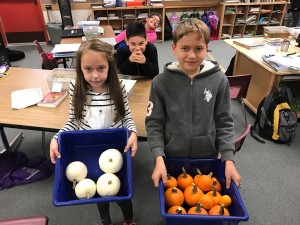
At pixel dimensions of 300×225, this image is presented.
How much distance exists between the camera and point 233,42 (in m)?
3.02

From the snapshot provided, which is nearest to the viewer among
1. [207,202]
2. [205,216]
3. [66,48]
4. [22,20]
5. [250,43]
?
[205,216]

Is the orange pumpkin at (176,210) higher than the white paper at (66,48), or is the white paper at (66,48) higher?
the white paper at (66,48)

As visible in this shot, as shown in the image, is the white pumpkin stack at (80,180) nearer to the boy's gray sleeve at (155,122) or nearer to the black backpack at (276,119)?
the boy's gray sleeve at (155,122)

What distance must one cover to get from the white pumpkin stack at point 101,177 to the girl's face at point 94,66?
1.15 feet

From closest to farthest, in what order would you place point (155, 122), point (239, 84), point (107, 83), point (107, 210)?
point (155, 122)
point (107, 83)
point (107, 210)
point (239, 84)

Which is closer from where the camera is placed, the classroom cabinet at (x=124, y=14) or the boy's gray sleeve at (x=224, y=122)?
the boy's gray sleeve at (x=224, y=122)

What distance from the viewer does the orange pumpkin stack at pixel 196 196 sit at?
0.89m

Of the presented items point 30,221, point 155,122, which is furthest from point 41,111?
point 155,122

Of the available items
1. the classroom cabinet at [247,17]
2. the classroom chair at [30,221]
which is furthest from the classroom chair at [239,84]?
the classroom cabinet at [247,17]

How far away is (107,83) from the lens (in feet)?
4.07

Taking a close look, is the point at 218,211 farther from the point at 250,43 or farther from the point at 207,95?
the point at 250,43

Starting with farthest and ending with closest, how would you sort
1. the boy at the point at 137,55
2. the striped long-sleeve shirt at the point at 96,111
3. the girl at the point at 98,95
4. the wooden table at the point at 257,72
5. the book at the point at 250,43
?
1. the book at the point at 250,43
2. the wooden table at the point at 257,72
3. the boy at the point at 137,55
4. the striped long-sleeve shirt at the point at 96,111
5. the girl at the point at 98,95

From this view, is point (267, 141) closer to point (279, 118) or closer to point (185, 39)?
point (279, 118)

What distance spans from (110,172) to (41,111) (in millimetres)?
785
